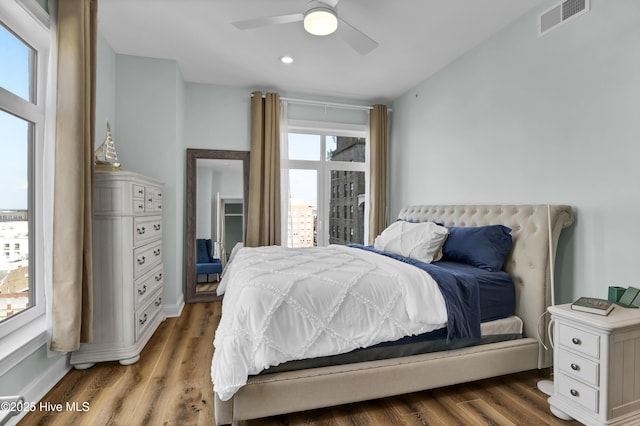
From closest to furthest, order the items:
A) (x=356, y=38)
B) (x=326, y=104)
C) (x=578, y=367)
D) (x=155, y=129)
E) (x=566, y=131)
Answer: (x=578, y=367), (x=566, y=131), (x=356, y=38), (x=155, y=129), (x=326, y=104)

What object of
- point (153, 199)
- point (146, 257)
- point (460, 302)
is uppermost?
point (153, 199)

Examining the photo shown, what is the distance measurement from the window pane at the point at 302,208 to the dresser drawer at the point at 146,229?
5.64ft

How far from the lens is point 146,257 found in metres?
2.76

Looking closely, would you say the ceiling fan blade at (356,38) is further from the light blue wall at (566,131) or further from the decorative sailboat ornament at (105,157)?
the decorative sailboat ornament at (105,157)

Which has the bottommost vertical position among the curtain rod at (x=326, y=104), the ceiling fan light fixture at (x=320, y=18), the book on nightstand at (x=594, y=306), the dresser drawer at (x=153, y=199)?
the book on nightstand at (x=594, y=306)

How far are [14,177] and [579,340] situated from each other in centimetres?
338

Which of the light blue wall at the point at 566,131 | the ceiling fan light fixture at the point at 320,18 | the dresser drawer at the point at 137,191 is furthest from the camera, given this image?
the dresser drawer at the point at 137,191

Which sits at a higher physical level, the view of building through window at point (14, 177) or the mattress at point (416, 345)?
the view of building through window at point (14, 177)

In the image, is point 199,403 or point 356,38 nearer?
point 199,403

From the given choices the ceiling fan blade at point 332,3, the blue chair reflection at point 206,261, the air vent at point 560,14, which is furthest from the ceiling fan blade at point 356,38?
the blue chair reflection at point 206,261

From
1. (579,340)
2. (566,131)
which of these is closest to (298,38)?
(566,131)

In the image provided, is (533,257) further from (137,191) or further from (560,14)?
(137,191)

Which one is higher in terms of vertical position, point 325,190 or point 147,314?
point 325,190

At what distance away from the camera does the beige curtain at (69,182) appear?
78.6 inches
